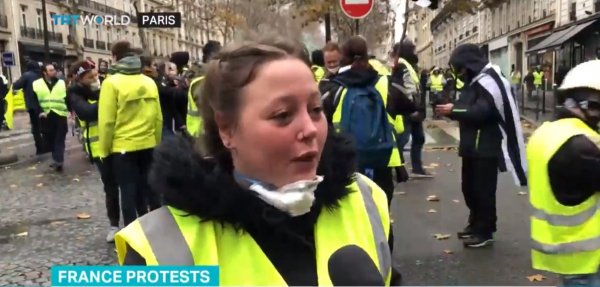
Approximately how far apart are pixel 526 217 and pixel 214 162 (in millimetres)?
5648

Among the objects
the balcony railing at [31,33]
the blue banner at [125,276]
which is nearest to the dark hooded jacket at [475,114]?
the blue banner at [125,276]

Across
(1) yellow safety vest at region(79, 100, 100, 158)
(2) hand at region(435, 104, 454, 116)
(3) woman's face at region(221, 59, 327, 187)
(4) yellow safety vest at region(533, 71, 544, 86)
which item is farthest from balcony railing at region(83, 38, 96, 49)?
(3) woman's face at region(221, 59, 327, 187)

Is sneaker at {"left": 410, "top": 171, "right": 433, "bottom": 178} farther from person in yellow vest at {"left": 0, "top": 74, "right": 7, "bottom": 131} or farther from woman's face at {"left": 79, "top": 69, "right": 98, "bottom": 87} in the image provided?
person in yellow vest at {"left": 0, "top": 74, "right": 7, "bottom": 131}

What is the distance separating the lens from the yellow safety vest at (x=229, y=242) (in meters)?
1.43

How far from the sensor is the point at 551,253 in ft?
9.96

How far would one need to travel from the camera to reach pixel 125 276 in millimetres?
1365

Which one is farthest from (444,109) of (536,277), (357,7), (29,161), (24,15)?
(24,15)

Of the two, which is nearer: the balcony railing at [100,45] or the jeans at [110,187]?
the jeans at [110,187]

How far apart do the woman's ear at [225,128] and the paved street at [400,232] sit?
136 inches

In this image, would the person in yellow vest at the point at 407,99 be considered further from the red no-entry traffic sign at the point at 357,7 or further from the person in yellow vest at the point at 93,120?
the person in yellow vest at the point at 93,120

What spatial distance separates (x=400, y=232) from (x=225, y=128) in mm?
4800

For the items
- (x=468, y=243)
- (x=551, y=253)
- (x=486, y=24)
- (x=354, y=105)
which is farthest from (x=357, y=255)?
(x=486, y=24)

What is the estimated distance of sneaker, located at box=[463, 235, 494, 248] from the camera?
5.57m

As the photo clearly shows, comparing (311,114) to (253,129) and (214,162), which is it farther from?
(214,162)
